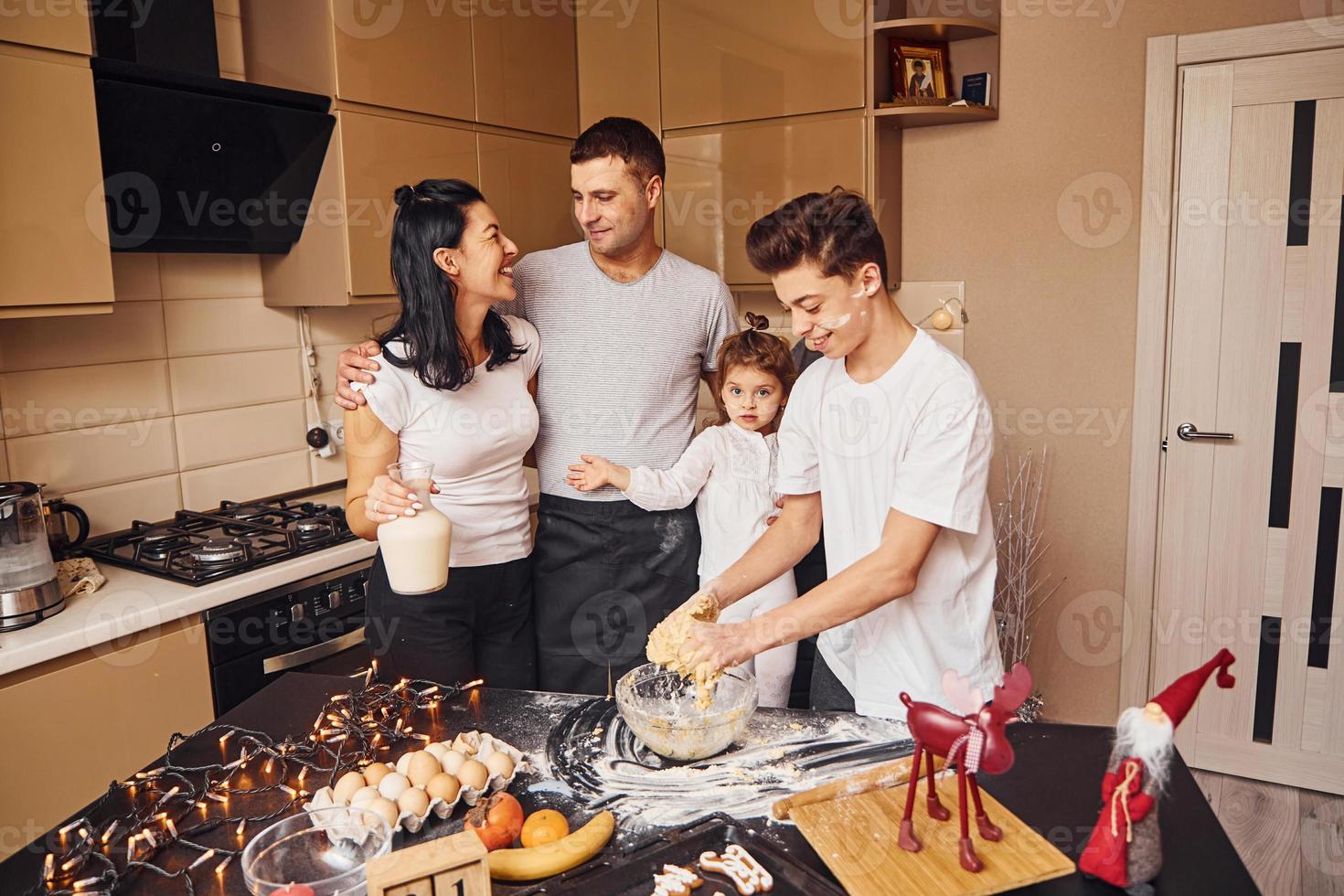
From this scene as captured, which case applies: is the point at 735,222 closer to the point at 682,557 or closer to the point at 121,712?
the point at 682,557

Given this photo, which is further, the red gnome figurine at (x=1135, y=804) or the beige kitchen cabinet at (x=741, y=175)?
the beige kitchen cabinet at (x=741, y=175)

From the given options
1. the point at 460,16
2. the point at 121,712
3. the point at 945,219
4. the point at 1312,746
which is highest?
the point at 460,16

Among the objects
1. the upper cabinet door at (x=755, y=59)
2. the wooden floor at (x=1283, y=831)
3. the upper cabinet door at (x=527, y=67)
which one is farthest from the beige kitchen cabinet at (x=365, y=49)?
the wooden floor at (x=1283, y=831)

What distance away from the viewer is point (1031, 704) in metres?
2.97

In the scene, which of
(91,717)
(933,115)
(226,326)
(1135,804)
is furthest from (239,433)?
(1135,804)

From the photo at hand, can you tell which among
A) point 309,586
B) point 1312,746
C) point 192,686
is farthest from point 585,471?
point 1312,746

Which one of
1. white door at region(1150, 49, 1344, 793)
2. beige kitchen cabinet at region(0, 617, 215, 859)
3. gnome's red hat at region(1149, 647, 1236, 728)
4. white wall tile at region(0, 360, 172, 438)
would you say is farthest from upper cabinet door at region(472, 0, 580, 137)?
gnome's red hat at region(1149, 647, 1236, 728)

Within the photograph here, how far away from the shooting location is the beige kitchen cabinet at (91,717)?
193 centimetres

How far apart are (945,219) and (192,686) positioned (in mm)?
2614

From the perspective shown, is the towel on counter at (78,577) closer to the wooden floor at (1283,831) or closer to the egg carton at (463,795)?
the egg carton at (463,795)

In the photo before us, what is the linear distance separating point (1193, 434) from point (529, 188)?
224cm

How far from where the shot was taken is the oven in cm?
227

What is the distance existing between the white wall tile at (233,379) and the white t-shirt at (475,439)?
105 centimetres

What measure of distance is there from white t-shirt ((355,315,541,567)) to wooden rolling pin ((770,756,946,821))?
1082 millimetres
